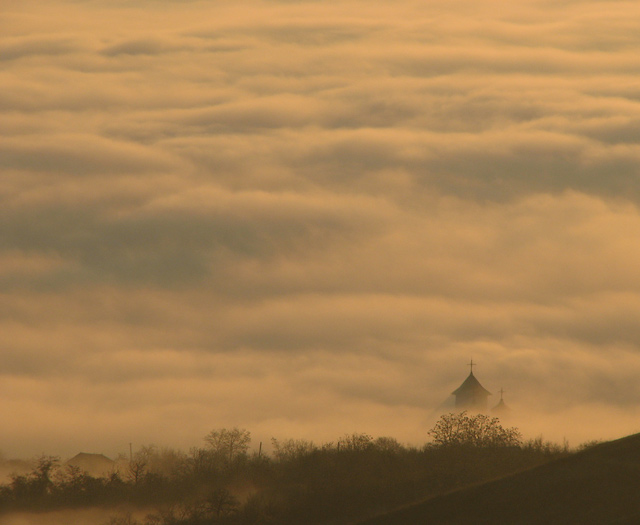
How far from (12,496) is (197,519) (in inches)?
1123

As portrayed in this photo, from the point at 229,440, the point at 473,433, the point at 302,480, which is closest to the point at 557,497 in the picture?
the point at 473,433

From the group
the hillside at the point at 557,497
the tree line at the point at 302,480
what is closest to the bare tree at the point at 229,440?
the tree line at the point at 302,480

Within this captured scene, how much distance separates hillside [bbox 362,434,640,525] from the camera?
56.3 meters

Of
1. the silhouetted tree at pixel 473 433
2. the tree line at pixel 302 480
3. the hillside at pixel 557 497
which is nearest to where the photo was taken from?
the hillside at pixel 557 497

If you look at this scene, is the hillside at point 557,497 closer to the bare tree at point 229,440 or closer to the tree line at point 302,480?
the tree line at point 302,480

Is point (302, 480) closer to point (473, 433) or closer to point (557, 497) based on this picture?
point (473, 433)

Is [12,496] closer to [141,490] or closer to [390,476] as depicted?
[141,490]

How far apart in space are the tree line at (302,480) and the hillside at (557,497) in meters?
6.37

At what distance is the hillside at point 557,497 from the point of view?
56312mm

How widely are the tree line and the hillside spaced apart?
6373 millimetres

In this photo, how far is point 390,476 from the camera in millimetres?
79938

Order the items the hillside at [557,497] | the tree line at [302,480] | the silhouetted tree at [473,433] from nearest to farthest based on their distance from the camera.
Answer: the hillside at [557,497], the tree line at [302,480], the silhouetted tree at [473,433]

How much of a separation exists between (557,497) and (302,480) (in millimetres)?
31163

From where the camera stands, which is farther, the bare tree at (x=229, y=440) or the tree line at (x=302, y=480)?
the bare tree at (x=229, y=440)
